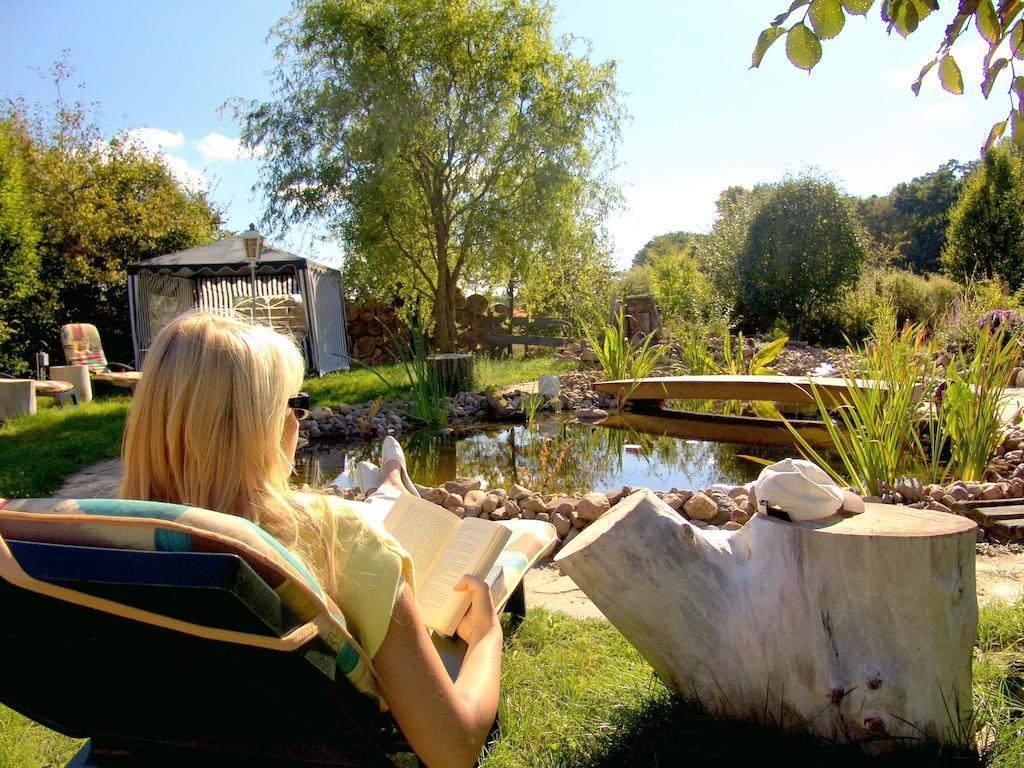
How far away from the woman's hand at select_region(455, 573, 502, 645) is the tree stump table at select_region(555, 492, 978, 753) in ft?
0.78

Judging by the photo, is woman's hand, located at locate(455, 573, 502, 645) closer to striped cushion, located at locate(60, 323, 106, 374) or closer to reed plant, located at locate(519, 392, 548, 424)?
reed plant, located at locate(519, 392, 548, 424)

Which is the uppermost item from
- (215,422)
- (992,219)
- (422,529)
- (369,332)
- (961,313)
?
(992,219)

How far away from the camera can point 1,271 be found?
897 centimetres

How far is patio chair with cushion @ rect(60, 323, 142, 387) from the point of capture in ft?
28.3

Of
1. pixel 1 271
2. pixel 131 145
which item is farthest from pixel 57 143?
pixel 1 271

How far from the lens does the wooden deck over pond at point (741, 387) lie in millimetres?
5448

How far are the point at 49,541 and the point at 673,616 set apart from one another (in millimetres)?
1175

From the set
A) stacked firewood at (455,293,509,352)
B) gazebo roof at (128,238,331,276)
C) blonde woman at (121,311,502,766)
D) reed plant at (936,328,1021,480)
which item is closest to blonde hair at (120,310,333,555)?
blonde woman at (121,311,502,766)

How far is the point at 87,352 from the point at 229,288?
2740 millimetres

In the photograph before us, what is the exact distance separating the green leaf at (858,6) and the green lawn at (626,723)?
49.4 inches

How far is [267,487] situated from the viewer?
3.63ft

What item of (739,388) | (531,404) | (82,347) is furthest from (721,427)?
(82,347)

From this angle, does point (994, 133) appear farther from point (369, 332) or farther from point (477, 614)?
point (369, 332)

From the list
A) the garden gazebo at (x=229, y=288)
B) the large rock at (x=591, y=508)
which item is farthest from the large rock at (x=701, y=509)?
the garden gazebo at (x=229, y=288)
